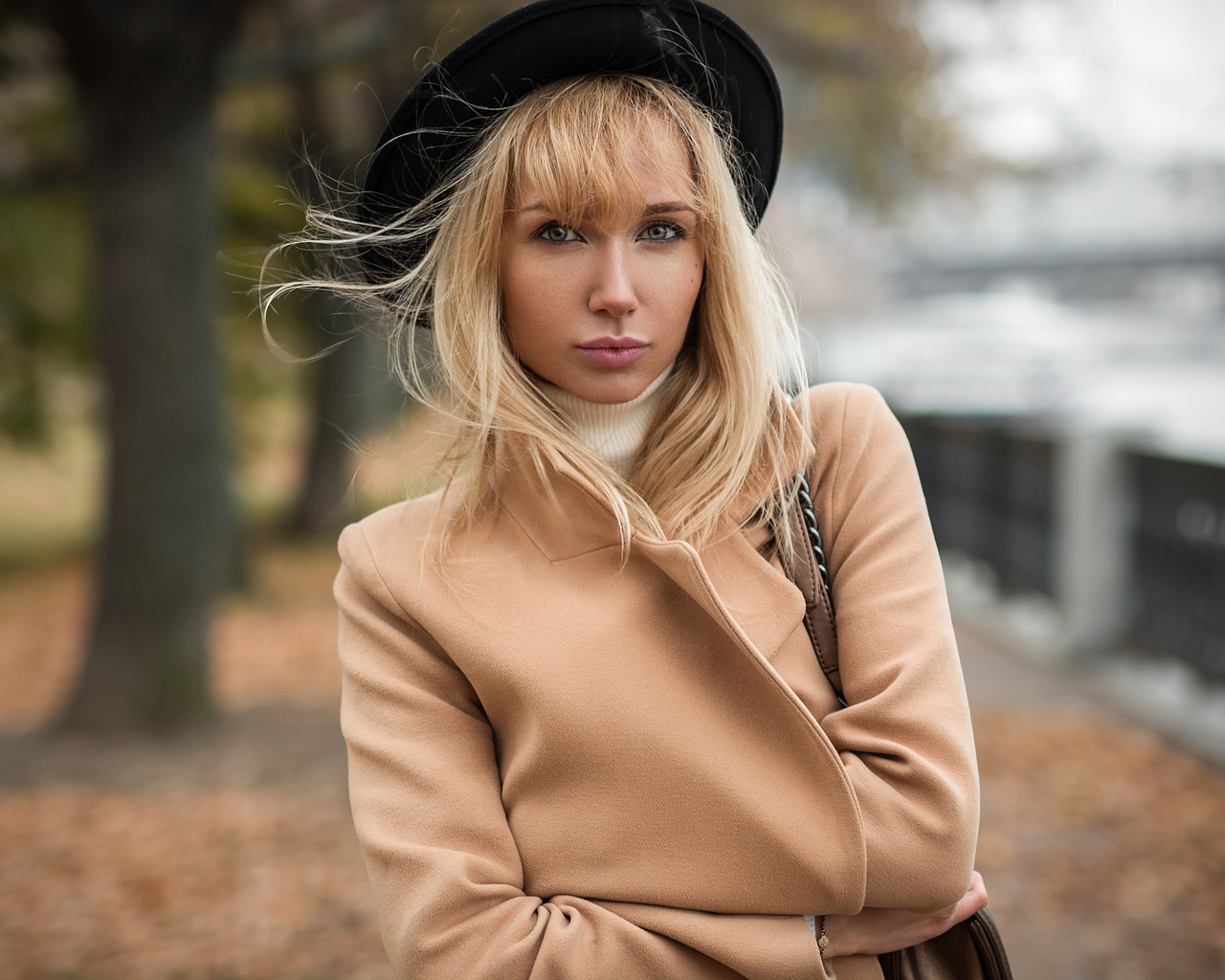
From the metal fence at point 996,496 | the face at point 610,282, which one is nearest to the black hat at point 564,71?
the face at point 610,282

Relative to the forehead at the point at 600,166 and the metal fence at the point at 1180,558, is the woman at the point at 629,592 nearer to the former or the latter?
the forehead at the point at 600,166

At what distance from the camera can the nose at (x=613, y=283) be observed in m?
1.50

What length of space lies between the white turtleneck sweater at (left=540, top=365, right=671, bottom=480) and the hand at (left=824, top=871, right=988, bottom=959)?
2.28 feet

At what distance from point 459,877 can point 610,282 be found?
2.64 ft

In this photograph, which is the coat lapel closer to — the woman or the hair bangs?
the woman

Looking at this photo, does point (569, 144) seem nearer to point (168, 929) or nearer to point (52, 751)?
point (168, 929)

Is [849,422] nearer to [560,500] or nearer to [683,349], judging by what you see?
[683,349]

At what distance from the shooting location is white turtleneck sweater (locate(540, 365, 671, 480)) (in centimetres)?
165

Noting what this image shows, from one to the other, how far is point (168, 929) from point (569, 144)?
12.1 ft

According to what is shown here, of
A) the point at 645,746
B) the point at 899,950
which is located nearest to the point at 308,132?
the point at 645,746

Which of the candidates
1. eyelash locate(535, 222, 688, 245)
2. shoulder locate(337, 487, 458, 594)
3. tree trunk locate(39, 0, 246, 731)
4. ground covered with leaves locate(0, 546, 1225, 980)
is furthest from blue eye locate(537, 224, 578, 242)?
tree trunk locate(39, 0, 246, 731)

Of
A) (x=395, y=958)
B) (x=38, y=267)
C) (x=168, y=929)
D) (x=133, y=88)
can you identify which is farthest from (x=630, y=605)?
(x=38, y=267)

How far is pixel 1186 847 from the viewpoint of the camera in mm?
4648

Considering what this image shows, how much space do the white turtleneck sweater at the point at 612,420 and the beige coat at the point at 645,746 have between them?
0.37 ft
